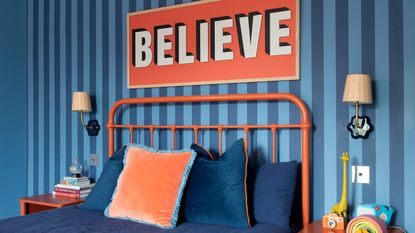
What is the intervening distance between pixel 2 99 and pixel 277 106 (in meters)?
2.38

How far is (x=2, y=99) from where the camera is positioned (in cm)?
340

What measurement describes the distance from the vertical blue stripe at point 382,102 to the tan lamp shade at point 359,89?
12 cm

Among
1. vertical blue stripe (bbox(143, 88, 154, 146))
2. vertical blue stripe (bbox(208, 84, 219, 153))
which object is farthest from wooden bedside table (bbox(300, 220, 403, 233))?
vertical blue stripe (bbox(143, 88, 154, 146))

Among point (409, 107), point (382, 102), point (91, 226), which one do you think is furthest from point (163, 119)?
point (409, 107)

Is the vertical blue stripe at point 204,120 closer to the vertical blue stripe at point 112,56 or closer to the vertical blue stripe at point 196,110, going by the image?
the vertical blue stripe at point 196,110

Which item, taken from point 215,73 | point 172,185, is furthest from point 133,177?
point 215,73

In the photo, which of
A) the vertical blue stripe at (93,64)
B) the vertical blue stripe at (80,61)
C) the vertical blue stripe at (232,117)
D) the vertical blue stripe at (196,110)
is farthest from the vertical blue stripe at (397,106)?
the vertical blue stripe at (80,61)

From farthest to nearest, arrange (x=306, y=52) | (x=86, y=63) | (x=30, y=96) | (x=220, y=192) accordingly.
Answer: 1. (x=30, y=96)
2. (x=86, y=63)
3. (x=306, y=52)
4. (x=220, y=192)

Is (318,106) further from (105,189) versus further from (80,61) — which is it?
(80,61)

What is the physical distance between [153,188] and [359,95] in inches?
45.5

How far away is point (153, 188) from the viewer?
2127 millimetres

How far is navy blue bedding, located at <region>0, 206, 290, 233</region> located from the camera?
6.40 feet

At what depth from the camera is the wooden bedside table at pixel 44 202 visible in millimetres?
2709

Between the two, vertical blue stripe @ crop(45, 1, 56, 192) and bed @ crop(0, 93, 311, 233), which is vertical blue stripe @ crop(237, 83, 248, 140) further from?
vertical blue stripe @ crop(45, 1, 56, 192)
